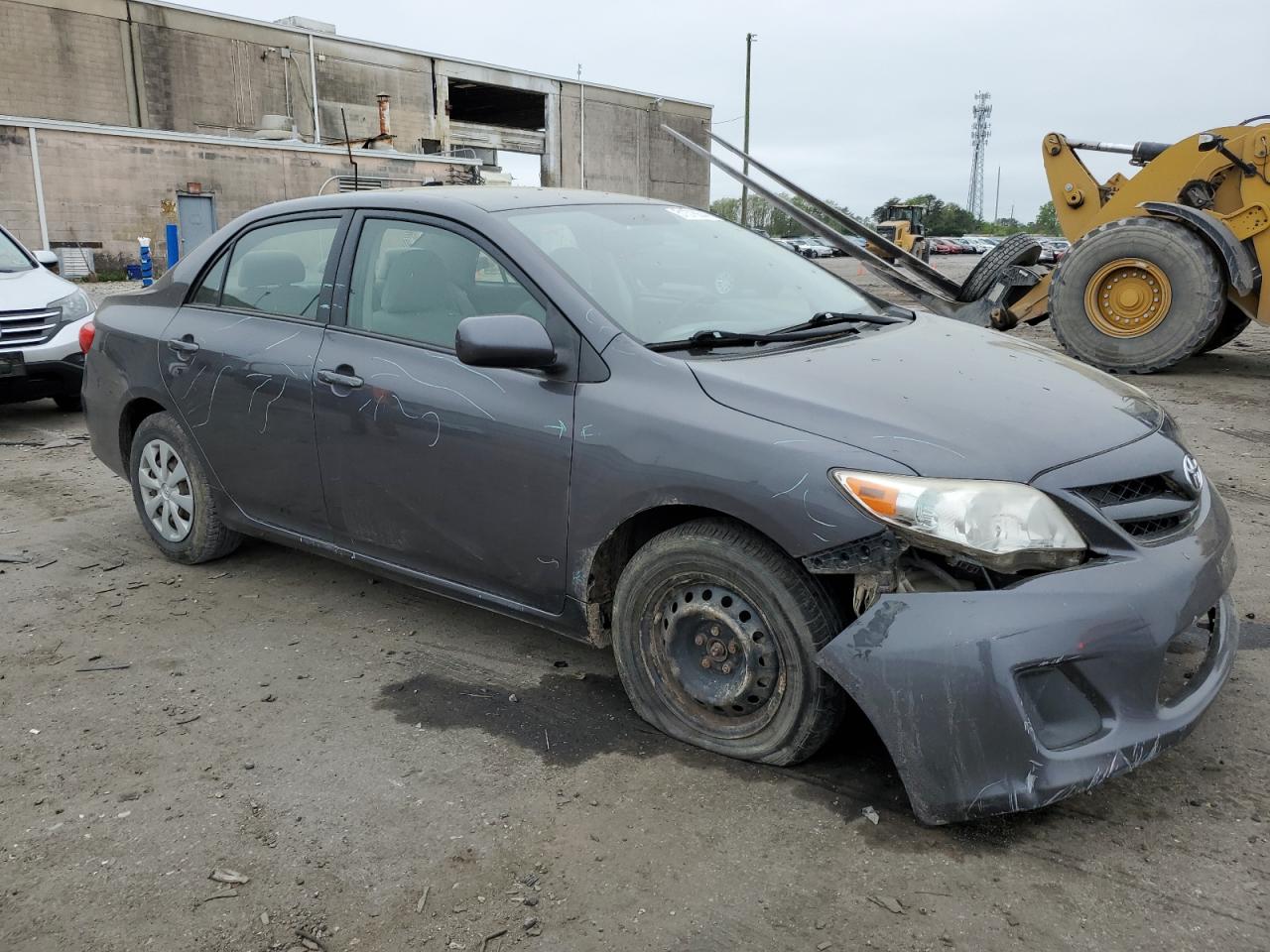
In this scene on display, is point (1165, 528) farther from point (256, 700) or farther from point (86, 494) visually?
point (86, 494)

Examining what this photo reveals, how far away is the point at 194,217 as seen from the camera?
31766 mm

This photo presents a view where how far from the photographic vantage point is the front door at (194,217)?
103ft

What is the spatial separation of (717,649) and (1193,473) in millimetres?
1467

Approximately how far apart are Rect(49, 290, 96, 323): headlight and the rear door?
413cm

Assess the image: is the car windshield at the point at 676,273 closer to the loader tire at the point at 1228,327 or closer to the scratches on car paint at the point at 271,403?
the scratches on car paint at the point at 271,403

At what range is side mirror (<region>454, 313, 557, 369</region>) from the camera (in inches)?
120

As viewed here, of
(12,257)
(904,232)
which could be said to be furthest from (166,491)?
(904,232)

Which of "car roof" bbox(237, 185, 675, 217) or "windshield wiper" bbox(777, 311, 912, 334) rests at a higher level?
"car roof" bbox(237, 185, 675, 217)

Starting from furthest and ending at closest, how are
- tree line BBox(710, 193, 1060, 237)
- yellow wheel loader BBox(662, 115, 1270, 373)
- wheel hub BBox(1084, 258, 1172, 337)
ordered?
1. tree line BBox(710, 193, 1060, 237)
2. wheel hub BBox(1084, 258, 1172, 337)
3. yellow wheel loader BBox(662, 115, 1270, 373)

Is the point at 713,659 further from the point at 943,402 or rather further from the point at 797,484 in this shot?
the point at 943,402

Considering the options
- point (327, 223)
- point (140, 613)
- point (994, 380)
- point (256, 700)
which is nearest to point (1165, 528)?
point (994, 380)

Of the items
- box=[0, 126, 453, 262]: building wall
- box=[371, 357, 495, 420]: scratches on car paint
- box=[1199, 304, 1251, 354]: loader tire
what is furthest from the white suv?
box=[0, 126, 453, 262]: building wall

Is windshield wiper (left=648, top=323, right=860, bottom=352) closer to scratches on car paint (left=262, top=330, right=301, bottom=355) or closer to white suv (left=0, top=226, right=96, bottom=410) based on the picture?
scratches on car paint (left=262, top=330, right=301, bottom=355)

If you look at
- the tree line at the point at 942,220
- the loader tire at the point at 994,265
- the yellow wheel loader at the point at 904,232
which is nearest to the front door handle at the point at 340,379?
the yellow wheel loader at the point at 904,232
